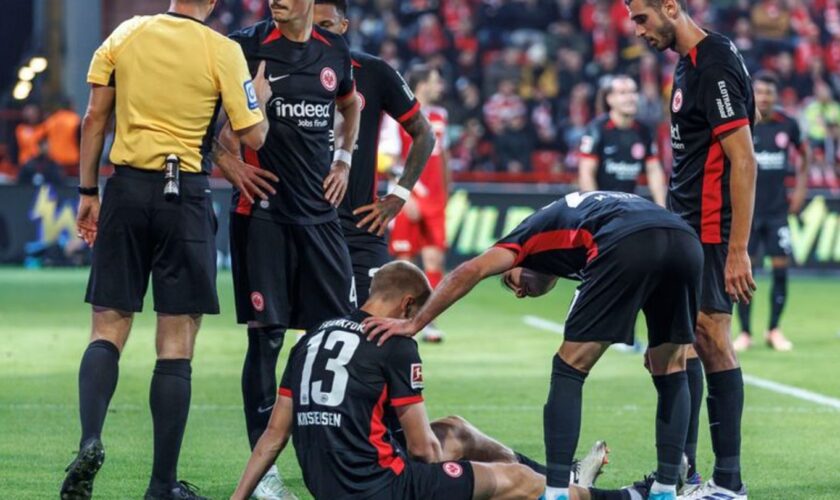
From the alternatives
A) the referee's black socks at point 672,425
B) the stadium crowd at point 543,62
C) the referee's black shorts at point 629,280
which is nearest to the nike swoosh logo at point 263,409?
the referee's black shorts at point 629,280

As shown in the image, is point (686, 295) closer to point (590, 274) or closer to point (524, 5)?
point (590, 274)

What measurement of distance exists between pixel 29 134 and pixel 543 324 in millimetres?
11433

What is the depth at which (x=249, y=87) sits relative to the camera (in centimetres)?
668

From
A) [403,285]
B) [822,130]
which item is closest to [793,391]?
[403,285]

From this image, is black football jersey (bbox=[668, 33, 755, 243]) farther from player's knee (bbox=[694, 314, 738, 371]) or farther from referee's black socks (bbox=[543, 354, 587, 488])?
referee's black socks (bbox=[543, 354, 587, 488])

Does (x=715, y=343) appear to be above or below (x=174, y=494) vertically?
above

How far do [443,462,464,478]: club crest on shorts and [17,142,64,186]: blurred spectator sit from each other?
663 inches

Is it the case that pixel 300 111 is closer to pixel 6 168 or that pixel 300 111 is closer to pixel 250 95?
pixel 250 95

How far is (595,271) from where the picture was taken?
6.29 meters

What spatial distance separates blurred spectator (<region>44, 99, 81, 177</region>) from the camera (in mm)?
23734

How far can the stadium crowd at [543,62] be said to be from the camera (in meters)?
25.8

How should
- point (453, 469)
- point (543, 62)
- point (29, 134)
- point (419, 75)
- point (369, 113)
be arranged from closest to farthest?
point (453, 469), point (369, 113), point (419, 75), point (29, 134), point (543, 62)

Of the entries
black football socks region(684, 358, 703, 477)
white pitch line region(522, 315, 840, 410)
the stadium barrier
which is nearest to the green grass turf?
white pitch line region(522, 315, 840, 410)

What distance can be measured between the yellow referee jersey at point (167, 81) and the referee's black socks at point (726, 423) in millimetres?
2444
